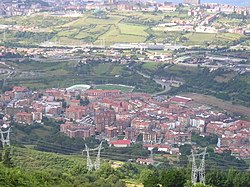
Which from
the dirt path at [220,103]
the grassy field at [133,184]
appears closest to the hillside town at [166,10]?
the dirt path at [220,103]

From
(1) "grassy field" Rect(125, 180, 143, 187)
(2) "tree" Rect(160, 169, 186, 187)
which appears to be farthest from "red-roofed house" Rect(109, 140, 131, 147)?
(2) "tree" Rect(160, 169, 186, 187)

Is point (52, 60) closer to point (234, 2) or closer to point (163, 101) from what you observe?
point (163, 101)

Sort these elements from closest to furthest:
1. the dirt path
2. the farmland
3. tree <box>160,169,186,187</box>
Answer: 1. tree <box>160,169,186,187</box>
2. the dirt path
3. the farmland

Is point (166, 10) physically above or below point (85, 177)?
below

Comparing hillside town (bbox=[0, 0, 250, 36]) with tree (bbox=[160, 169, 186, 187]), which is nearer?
tree (bbox=[160, 169, 186, 187])

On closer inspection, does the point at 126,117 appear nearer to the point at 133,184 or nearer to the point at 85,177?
the point at 133,184

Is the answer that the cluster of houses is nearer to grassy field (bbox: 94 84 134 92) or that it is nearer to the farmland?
grassy field (bbox: 94 84 134 92)

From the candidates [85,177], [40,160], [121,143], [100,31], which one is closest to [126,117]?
[121,143]

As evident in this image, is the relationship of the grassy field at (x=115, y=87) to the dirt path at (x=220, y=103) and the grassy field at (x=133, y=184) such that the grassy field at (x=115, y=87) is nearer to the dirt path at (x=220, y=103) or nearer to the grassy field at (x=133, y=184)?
the dirt path at (x=220, y=103)
